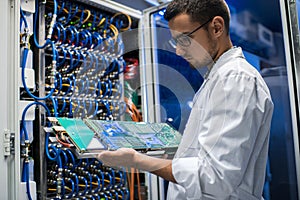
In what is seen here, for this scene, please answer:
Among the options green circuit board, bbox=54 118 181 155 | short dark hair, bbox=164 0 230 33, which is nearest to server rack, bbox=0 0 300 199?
green circuit board, bbox=54 118 181 155

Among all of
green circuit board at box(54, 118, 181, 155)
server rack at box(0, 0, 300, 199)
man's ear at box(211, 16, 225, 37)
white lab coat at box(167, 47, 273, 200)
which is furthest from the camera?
server rack at box(0, 0, 300, 199)

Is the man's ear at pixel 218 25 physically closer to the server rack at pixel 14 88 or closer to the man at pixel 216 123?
the man at pixel 216 123

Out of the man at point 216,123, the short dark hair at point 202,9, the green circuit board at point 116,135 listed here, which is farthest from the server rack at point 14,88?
the short dark hair at point 202,9

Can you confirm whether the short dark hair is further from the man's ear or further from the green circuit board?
the green circuit board

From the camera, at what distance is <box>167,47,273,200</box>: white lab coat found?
958 mm

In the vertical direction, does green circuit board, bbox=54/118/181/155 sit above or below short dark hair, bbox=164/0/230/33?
below

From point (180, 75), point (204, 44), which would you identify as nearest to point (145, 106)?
point (180, 75)

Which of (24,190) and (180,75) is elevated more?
(180,75)

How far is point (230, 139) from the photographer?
96 centimetres

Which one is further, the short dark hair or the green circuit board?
the green circuit board

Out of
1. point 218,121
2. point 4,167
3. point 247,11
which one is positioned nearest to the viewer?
point 218,121

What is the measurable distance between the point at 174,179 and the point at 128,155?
18 centimetres

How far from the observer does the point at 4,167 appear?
5.16 ft

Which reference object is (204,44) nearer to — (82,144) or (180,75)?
(82,144)
